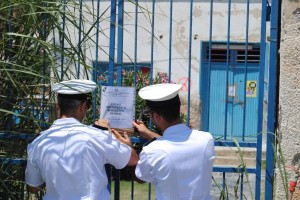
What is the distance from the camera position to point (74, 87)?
4.31 meters

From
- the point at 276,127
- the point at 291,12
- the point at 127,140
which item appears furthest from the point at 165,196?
the point at 291,12

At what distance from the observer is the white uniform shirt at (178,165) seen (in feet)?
13.2

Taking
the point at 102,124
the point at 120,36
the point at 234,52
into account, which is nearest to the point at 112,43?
the point at 120,36

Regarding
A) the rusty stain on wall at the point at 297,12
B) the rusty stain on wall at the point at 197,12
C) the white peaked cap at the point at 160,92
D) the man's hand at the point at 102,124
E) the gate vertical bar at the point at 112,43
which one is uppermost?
the rusty stain on wall at the point at 197,12

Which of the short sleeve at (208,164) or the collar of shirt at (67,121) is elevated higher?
the collar of shirt at (67,121)

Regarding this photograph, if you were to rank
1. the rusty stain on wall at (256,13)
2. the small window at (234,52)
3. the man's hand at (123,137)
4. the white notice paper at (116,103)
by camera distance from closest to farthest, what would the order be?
the man's hand at (123,137) → the white notice paper at (116,103) → the rusty stain on wall at (256,13) → the small window at (234,52)

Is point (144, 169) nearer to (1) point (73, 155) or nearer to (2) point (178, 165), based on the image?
(2) point (178, 165)

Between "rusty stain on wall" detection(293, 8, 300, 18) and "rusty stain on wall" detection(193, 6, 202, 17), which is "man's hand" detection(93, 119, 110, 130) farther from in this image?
"rusty stain on wall" detection(193, 6, 202, 17)

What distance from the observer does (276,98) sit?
16.2 ft

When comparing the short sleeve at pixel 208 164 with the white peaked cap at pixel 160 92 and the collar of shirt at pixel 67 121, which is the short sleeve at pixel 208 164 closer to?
the white peaked cap at pixel 160 92

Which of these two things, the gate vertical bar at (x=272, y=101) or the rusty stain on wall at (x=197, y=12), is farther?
the rusty stain on wall at (x=197, y=12)

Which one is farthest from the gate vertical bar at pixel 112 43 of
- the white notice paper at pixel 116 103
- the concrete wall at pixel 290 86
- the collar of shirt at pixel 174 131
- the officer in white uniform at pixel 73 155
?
the concrete wall at pixel 290 86

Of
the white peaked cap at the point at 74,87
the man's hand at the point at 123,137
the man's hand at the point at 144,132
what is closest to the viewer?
the white peaked cap at the point at 74,87

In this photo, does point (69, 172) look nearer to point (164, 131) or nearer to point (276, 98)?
point (164, 131)
